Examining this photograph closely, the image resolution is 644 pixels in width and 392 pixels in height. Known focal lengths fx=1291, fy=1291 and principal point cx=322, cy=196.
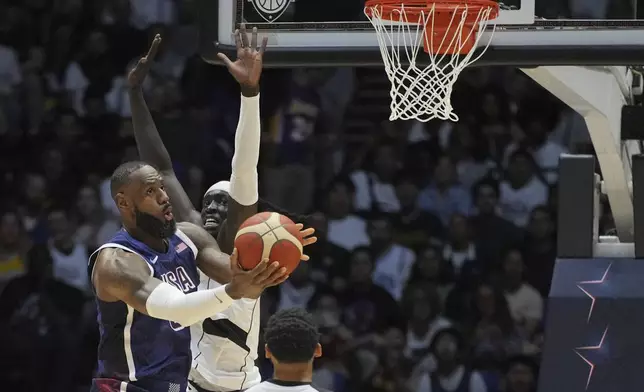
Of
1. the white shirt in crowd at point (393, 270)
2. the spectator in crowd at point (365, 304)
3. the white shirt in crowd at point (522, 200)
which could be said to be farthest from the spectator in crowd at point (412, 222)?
the white shirt in crowd at point (522, 200)

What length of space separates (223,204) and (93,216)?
358 centimetres

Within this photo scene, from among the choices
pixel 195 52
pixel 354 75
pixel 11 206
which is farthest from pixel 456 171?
pixel 11 206

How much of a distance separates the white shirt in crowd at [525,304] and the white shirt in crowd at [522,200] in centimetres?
50

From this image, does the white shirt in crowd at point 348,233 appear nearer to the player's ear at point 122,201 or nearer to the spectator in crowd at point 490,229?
the spectator in crowd at point 490,229

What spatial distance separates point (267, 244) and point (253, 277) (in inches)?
4.4

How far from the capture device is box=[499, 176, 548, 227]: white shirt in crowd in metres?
8.76

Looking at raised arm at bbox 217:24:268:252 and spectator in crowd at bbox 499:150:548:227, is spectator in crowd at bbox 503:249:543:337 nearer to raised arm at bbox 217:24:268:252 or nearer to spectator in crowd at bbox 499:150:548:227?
spectator in crowd at bbox 499:150:548:227

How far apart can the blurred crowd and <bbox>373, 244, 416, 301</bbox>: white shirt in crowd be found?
10 millimetres

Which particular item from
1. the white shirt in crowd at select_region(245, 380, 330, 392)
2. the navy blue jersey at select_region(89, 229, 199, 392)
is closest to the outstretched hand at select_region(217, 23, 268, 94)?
the navy blue jersey at select_region(89, 229, 199, 392)

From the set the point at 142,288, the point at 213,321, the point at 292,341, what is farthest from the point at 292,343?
the point at 213,321

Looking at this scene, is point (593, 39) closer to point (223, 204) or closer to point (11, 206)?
point (223, 204)

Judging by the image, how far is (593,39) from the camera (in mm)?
5660

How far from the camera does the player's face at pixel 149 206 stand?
451 cm

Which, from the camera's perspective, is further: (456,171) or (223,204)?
(456,171)
